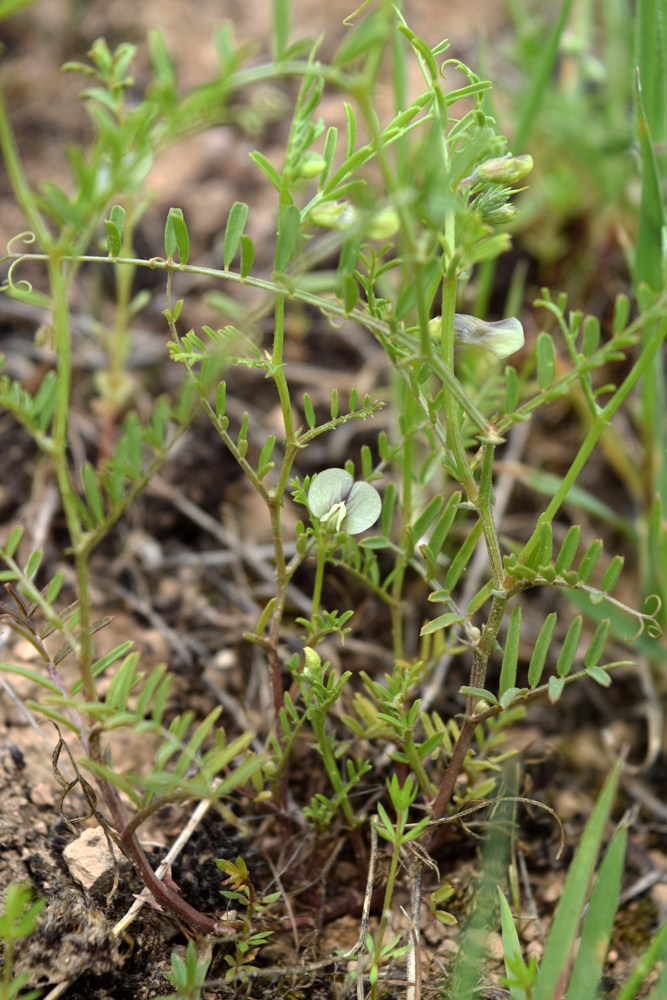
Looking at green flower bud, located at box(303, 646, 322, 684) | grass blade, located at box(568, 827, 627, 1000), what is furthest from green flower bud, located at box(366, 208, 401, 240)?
grass blade, located at box(568, 827, 627, 1000)

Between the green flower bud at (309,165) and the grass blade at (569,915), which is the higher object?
the green flower bud at (309,165)

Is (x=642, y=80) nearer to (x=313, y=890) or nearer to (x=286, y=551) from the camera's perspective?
(x=286, y=551)

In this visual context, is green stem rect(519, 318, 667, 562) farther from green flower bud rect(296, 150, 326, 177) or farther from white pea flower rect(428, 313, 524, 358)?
green flower bud rect(296, 150, 326, 177)

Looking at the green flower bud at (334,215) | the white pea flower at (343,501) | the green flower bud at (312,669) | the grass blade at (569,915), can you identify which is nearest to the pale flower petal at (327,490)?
the white pea flower at (343,501)

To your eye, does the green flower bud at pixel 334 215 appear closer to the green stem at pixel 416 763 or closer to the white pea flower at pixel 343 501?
the white pea flower at pixel 343 501

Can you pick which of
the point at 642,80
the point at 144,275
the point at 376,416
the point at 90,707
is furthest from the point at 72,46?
the point at 90,707

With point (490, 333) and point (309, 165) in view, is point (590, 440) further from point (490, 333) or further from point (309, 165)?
point (309, 165)
